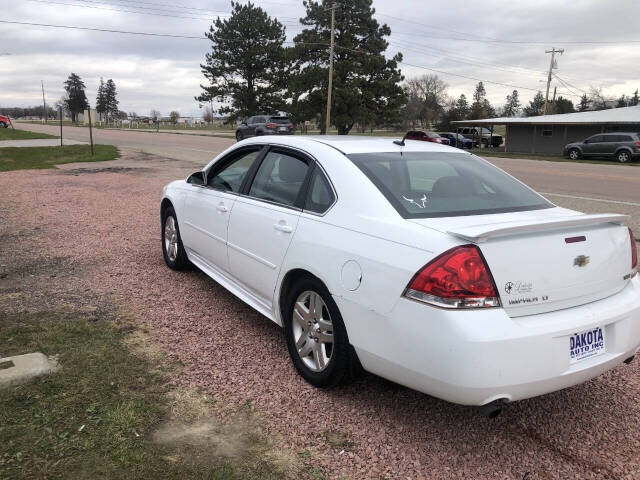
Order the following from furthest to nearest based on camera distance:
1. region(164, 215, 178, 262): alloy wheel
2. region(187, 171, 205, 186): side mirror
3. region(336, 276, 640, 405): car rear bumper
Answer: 1. region(164, 215, 178, 262): alloy wheel
2. region(187, 171, 205, 186): side mirror
3. region(336, 276, 640, 405): car rear bumper

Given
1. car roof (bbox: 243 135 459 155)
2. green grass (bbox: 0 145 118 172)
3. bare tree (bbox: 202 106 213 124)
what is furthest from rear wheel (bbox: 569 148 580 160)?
bare tree (bbox: 202 106 213 124)

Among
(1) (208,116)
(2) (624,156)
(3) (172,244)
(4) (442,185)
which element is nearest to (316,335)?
(4) (442,185)

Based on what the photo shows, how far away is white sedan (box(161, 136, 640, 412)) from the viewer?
8.29 ft

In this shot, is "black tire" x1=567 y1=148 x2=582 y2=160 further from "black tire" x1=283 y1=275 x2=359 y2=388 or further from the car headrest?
"black tire" x1=283 y1=275 x2=359 y2=388

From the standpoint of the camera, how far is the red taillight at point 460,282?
2518 millimetres

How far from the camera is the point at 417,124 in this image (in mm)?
101500

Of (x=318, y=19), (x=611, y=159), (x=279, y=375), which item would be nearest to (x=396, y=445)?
(x=279, y=375)

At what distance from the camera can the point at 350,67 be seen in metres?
48.2

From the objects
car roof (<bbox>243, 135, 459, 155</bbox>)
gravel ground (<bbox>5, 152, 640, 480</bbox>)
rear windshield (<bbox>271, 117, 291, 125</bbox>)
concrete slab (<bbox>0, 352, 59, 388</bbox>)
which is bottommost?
gravel ground (<bbox>5, 152, 640, 480</bbox>)

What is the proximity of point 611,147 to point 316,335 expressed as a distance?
3109 cm

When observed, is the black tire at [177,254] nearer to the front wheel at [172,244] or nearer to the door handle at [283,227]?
the front wheel at [172,244]

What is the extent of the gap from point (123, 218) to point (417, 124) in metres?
97.3

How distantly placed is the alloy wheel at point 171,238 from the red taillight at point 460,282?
3635 mm

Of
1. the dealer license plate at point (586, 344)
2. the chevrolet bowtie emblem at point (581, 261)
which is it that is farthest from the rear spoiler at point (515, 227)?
the dealer license plate at point (586, 344)
